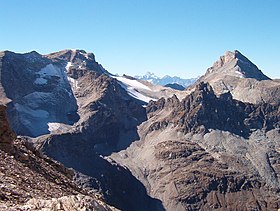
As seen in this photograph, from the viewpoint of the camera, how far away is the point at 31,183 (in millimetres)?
26078

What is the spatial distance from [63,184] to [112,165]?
441 ft

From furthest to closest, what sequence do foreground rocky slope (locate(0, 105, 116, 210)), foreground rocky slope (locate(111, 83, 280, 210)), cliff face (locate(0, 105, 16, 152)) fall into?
foreground rocky slope (locate(111, 83, 280, 210))
cliff face (locate(0, 105, 16, 152))
foreground rocky slope (locate(0, 105, 116, 210))

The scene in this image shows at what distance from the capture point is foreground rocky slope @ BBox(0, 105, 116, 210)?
16.1 m

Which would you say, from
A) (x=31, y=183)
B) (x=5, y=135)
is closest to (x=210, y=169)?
(x=5, y=135)

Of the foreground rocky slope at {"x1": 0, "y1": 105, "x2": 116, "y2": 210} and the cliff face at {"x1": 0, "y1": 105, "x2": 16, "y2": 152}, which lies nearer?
the foreground rocky slope at {"x1": 0, "y1": 105, "x2": 116, "y2": 210}

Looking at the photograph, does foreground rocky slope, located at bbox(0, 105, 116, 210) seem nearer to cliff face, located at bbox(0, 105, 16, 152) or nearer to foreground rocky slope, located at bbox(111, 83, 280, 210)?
cliff face, located at bbox(0, 105, 16, 152)

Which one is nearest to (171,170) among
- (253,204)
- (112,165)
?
(112,165)

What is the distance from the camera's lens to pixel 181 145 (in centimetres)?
18762

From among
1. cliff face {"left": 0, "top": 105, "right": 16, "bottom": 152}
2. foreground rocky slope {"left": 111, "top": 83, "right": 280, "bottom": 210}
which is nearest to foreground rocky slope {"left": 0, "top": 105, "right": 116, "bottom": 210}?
cliff face {"left": 0, "top": 105, "right": 16, "bottom": 152}

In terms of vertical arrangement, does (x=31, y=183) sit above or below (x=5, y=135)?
below

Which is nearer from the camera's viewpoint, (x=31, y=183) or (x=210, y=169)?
(x=31, y=183)

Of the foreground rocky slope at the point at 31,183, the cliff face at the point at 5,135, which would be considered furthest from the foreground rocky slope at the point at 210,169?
the cliff face at the point at 5,135

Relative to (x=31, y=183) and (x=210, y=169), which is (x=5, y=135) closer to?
(x=31, y=183)

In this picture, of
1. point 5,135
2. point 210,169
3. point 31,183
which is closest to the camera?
point 31,183
